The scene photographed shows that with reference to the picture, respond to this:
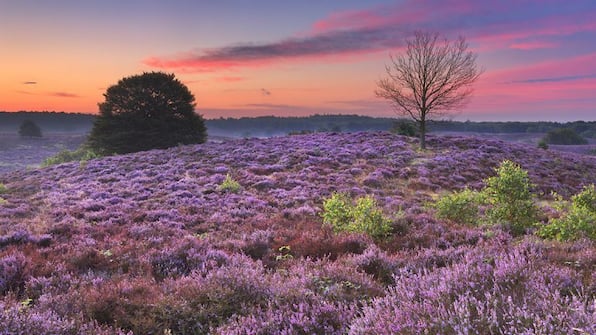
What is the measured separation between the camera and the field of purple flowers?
10.6 feet

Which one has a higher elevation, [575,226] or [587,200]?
[587,200]

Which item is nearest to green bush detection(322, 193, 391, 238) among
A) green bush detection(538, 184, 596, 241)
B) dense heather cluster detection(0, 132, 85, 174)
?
green bush detection(538, 184, 596, 241)

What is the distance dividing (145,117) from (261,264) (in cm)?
4150

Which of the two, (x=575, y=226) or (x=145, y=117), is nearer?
(x=575, y=226)

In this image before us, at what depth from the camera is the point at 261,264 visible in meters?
6.16

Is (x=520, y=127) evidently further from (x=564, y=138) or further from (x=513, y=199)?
(x=513, y=199)

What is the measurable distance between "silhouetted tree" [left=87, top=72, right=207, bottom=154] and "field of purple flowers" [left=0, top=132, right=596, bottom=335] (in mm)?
19412

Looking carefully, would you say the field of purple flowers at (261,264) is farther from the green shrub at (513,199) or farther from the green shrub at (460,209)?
the green shrub at (513,199)

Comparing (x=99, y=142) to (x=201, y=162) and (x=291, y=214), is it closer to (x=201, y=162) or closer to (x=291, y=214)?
(x=201, y=162)

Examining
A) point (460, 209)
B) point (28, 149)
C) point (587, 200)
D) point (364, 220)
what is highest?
point (587, 200)

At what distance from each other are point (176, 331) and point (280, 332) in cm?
135

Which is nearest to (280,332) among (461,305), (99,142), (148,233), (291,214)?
(461,305)

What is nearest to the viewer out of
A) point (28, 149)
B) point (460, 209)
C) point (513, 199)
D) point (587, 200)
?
point (587, 200)

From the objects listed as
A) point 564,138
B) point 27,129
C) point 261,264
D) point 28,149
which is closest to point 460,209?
point 261,264
